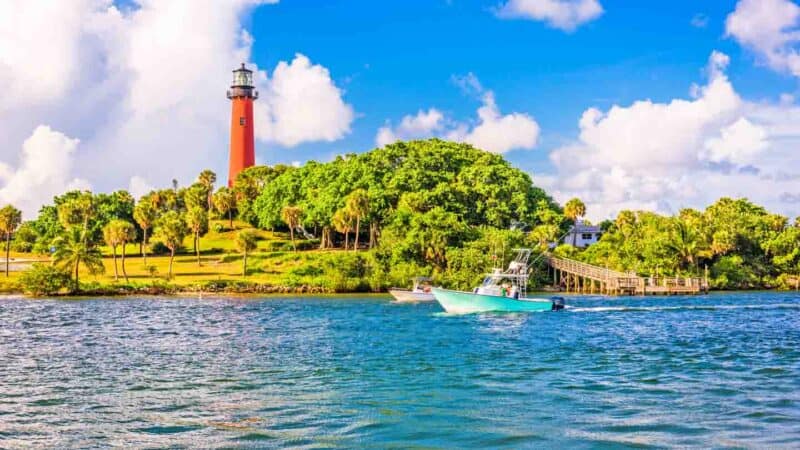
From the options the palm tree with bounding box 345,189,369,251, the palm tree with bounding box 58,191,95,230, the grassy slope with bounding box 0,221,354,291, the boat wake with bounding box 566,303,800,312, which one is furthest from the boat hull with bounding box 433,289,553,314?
the palm tree with bounding box 58,191,95,230

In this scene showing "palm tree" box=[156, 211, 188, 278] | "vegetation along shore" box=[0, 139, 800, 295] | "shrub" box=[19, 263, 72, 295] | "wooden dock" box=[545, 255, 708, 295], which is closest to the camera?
"shrub" box=[19, 263, 72, 295]

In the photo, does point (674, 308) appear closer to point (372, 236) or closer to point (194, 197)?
point (372, 236)

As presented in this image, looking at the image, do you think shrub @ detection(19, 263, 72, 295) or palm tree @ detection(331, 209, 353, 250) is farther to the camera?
palm tree @ detection(331, 209, 353, 250)

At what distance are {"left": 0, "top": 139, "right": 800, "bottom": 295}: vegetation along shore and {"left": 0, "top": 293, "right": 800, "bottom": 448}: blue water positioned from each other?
117ft

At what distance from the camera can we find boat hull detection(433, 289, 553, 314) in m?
57.7

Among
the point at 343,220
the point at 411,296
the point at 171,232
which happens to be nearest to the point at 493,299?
the point at 411,296

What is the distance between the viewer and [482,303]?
191ft

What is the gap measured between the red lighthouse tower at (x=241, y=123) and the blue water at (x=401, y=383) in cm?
8010

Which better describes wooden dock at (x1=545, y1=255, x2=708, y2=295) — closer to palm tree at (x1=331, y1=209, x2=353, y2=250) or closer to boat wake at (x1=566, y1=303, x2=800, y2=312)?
boat wake at (x1=566, y1=303, x2=800, y2=312)

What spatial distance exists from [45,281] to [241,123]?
53.1 m

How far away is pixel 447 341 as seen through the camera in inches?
1623

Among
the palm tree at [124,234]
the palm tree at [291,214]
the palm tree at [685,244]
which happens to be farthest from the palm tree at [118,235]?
the palm tree at [685,244]

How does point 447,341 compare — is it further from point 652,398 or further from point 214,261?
point 214,261

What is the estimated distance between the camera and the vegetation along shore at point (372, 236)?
3533 inches
